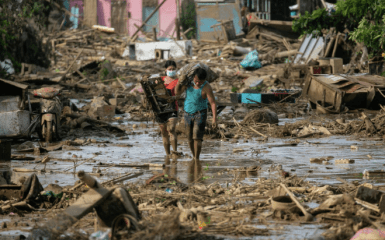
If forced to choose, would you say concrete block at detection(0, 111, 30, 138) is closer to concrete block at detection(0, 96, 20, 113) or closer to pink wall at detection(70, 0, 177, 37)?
concrete block at detection(0, 96, 20, 113)

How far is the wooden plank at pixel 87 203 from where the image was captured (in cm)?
437

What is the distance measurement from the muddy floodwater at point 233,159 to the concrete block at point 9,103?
1504 millimetres

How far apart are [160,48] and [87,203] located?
2955 cm

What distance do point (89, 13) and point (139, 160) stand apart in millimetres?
35149

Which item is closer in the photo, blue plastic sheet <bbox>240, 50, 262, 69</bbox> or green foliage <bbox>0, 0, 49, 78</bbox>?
green foliage <bbox>0, 0, 49, 78</bbox>

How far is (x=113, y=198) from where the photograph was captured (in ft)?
14.9

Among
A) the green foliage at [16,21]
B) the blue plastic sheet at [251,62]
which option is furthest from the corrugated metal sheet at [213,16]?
the green foliage at [16,21]

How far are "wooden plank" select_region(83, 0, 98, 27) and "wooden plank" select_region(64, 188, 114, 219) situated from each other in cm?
3932

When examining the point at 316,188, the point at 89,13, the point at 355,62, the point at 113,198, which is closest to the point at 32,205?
the point at 113,198

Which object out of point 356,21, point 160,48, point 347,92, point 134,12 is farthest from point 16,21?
point 134,12

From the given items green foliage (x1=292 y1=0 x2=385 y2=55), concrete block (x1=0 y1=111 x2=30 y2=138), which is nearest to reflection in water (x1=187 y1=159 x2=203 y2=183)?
concrete block (x1=0 y1=111 x2=30 y2=138)

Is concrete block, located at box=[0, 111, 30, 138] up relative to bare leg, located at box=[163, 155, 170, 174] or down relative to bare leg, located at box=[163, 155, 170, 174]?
up

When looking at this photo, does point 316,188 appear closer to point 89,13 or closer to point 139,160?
point 139,160

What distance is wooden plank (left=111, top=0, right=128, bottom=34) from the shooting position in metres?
41.8
